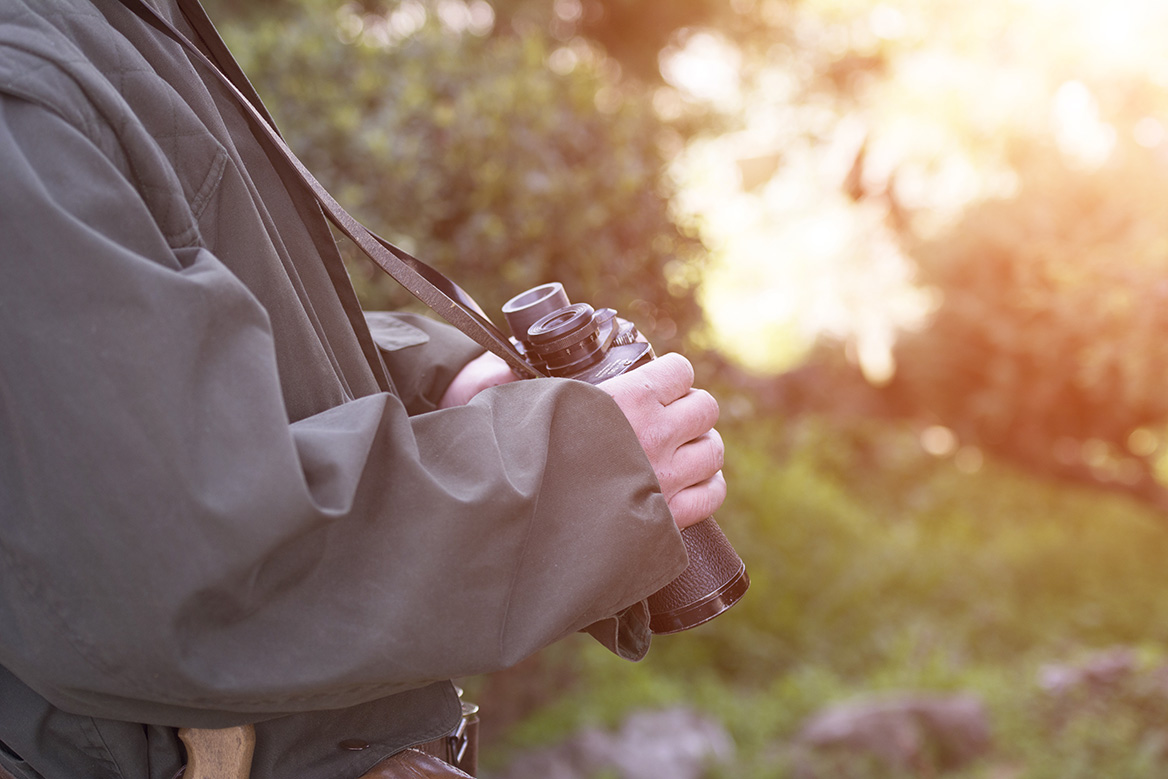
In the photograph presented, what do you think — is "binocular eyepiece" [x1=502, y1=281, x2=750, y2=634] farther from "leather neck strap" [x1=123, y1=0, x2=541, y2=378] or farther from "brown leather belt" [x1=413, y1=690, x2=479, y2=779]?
"brown leather belt" [x1=413, y1=690, x2=479, y2=779]

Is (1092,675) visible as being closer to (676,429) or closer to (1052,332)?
(1052,332)

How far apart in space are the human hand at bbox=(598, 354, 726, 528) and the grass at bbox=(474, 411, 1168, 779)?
9.84ft

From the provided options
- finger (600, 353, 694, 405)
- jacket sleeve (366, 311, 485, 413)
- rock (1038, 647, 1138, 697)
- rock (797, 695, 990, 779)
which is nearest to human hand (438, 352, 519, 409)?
jacket sleeve (366, 311, 485, 413)

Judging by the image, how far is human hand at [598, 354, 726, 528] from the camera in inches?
42.2

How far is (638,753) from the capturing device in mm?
4000

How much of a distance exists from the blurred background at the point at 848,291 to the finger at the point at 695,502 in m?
1.95

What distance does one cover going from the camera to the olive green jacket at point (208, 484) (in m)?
0.77

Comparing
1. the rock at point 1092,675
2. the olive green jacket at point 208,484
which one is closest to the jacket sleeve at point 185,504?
the olive green jacket at point 208,484

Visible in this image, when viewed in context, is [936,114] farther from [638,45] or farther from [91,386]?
[91,386]

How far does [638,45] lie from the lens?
302 inches

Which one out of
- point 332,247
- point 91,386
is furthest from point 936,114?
point 91,386

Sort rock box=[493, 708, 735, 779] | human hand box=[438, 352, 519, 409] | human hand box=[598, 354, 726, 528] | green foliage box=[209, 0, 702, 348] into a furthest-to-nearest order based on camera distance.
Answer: rock box=[493, 708, 735, 779]
green foliage box=[209, 0, 702, 348]
human hand box=[438, 352, 519, 409]
human hand box=[598, 354, 726, 528]

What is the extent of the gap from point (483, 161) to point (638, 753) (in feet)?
8.74

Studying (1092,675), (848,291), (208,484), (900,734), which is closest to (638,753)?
(900,734)
